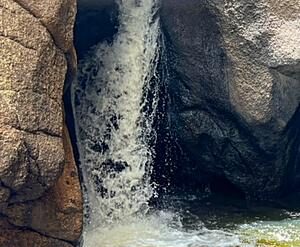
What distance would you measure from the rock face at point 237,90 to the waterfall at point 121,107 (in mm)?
323

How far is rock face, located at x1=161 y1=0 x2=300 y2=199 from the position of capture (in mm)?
6488

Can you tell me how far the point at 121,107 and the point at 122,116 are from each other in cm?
11

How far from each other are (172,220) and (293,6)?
266cm

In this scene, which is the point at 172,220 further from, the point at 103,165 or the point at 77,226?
the point at 77,226

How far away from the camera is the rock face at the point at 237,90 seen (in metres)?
6.49

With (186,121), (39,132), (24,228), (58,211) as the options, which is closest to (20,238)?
(24,228)

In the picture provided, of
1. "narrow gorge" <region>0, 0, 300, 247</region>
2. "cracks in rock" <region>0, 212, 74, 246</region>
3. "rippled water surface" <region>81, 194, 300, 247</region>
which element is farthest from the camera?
"narrow gorge" <region>0, 0, 300, 247</region>

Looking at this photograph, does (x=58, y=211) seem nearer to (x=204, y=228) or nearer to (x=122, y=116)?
(x=204, y=228)

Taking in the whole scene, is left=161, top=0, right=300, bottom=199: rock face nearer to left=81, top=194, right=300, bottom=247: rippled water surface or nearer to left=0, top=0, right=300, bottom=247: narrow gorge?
left=0, top=0, right=300, bottom=247: narrow gorge

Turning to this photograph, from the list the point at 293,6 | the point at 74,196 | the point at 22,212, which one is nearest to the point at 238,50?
the point at 293,6

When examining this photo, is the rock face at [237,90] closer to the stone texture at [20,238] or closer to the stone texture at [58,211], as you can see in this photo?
the stone texture at [58,211]

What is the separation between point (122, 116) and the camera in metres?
7.38

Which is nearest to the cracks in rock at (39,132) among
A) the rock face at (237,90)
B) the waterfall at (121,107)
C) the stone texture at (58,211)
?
the stone texture at (58,211)

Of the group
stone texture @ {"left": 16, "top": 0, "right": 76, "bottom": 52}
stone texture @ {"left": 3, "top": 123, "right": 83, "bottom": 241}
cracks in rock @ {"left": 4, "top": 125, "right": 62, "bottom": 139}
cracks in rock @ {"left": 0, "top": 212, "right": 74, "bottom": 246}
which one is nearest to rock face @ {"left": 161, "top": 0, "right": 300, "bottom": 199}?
stone texture @ {"left": 16, "top": 0, "right": 76, "bottom": 52}
